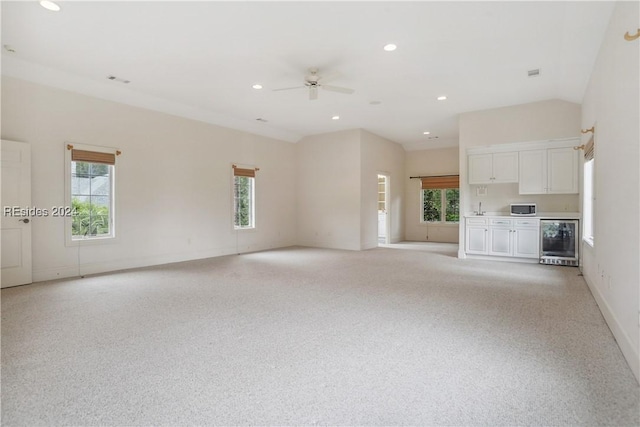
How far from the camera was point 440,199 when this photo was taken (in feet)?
34.0

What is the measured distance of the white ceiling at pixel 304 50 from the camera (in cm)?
337

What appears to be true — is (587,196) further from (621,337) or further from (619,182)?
(621,337)

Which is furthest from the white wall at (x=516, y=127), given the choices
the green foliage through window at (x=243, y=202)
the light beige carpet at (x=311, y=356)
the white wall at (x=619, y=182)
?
the green foliage through window at (x=243, y=202)

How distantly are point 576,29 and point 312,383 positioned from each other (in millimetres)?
4334

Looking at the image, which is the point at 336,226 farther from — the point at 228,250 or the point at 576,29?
the point at 576,29

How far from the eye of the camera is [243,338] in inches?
110

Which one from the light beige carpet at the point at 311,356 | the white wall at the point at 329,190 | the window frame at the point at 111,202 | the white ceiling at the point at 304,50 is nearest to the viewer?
the light beige carpet at the point at 311,356

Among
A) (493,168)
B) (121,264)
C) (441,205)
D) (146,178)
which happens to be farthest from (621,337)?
(441,205)

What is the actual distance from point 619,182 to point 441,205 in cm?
Answer: 765

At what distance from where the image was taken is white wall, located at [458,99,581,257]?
600 cm

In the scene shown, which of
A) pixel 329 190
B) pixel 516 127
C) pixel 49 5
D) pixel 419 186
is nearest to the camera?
pixel 49 5

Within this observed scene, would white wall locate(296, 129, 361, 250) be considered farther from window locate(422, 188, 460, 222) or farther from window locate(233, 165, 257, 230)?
window locate(422, 188, 460, 222)

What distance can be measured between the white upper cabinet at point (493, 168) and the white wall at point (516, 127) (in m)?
0.18

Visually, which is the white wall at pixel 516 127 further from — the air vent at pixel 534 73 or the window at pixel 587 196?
the air vent at pixel 534 73
